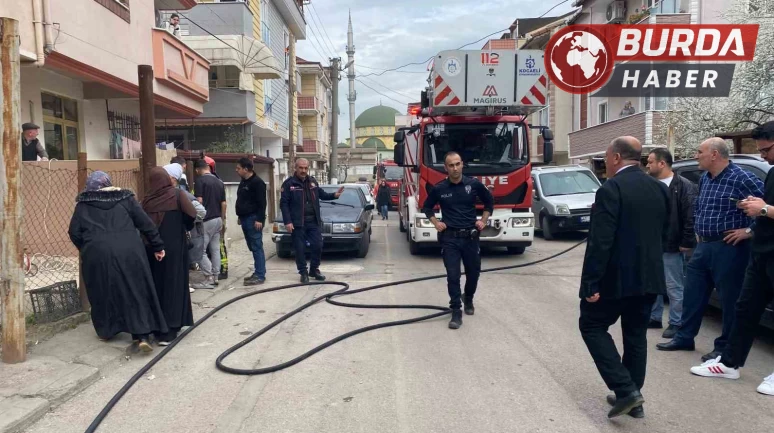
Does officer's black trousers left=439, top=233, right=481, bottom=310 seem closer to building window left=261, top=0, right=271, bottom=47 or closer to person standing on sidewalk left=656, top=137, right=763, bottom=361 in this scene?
person standing on sidewalk left=656, top=137, right=763, bottom=361

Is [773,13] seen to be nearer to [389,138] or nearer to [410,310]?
[410,310]

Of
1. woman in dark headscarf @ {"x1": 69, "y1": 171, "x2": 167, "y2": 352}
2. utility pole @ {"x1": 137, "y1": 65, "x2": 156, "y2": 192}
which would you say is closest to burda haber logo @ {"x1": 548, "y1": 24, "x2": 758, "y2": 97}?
utility pole @ {"x1": 137, "y1": 65, "x2": 156, "y2": 192}

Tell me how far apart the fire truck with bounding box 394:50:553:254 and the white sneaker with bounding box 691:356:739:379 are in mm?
6112

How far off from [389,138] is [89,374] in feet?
326

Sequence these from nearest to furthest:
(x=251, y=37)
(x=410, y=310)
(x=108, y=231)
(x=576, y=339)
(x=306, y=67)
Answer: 1. (x=108, y=231)
2. (x=576, y=339)
3. (x=410, y=310)
4. (x=251, y=37)
5. (x=306, y=67)

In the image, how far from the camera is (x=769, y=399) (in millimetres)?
4301

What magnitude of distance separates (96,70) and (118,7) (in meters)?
1.67

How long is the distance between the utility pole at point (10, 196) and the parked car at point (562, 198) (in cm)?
1187

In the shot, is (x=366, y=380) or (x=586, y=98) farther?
(x=586, y=98)

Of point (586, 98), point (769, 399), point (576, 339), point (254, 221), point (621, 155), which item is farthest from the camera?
point (586, 98)

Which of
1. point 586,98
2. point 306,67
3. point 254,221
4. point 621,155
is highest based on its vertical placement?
point 306,67

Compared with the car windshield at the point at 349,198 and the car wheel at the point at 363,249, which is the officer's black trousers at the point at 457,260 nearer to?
the car wheel at the point at 363,249

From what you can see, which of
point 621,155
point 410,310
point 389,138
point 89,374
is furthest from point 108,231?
point 389,138

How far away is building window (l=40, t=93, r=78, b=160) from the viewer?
1109 cm
